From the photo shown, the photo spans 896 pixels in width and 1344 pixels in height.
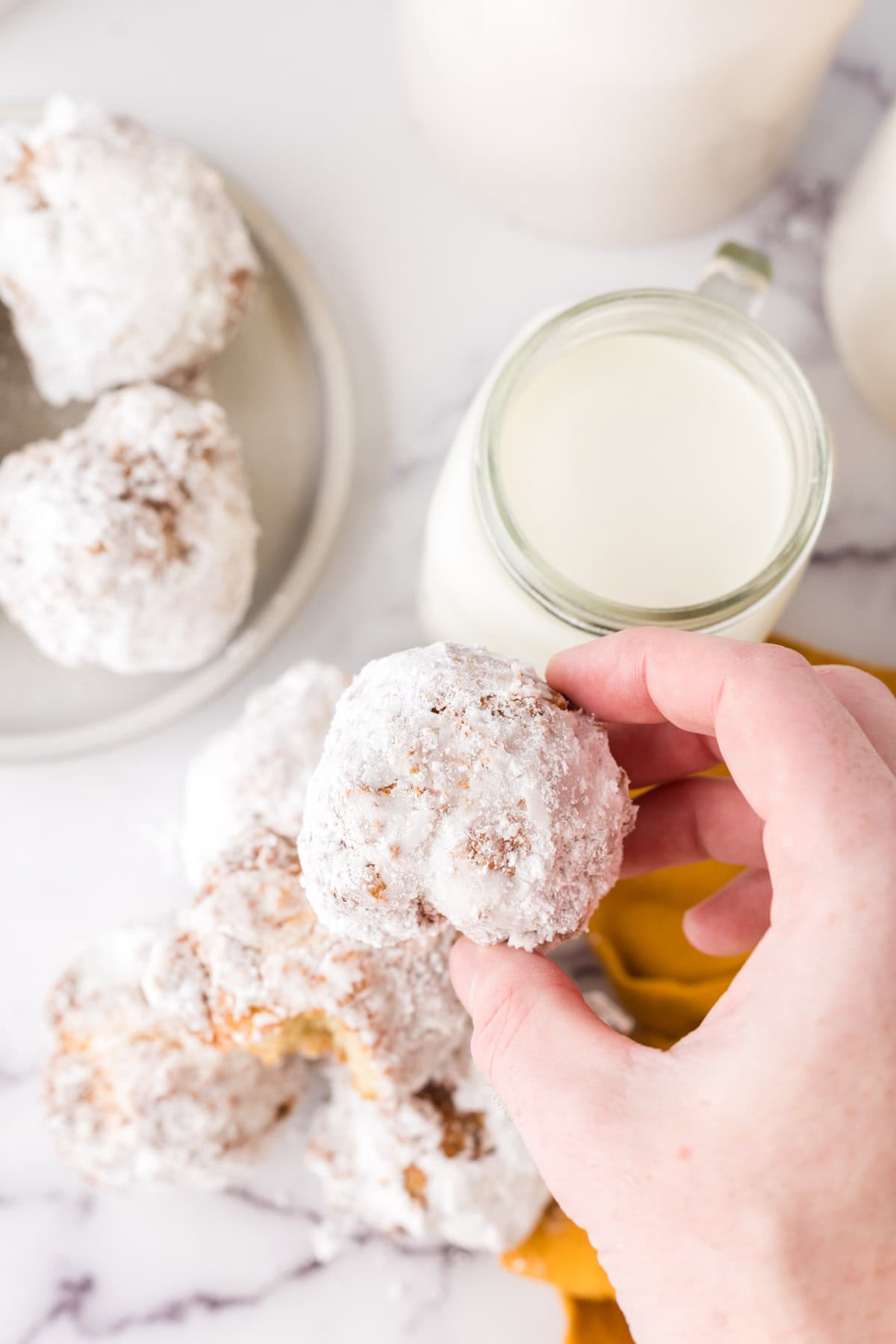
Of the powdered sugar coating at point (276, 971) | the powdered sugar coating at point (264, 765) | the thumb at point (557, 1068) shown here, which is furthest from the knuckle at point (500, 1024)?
the powdered sugar coating at point (264, 765)

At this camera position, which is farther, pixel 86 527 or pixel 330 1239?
pixel 330 1239

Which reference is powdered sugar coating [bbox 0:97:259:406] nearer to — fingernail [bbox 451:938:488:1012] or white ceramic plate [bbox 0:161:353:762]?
white ceramic plate [bbox 0:161:353:762]

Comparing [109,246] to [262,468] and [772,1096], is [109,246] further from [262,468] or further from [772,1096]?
[772,1096]

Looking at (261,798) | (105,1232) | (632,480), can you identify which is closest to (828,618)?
(632,480)

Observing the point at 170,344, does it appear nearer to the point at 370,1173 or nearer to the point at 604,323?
the point at 604,323

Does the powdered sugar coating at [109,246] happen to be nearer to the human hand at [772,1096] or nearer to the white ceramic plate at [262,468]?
the white ceramic plate at [262,468]
